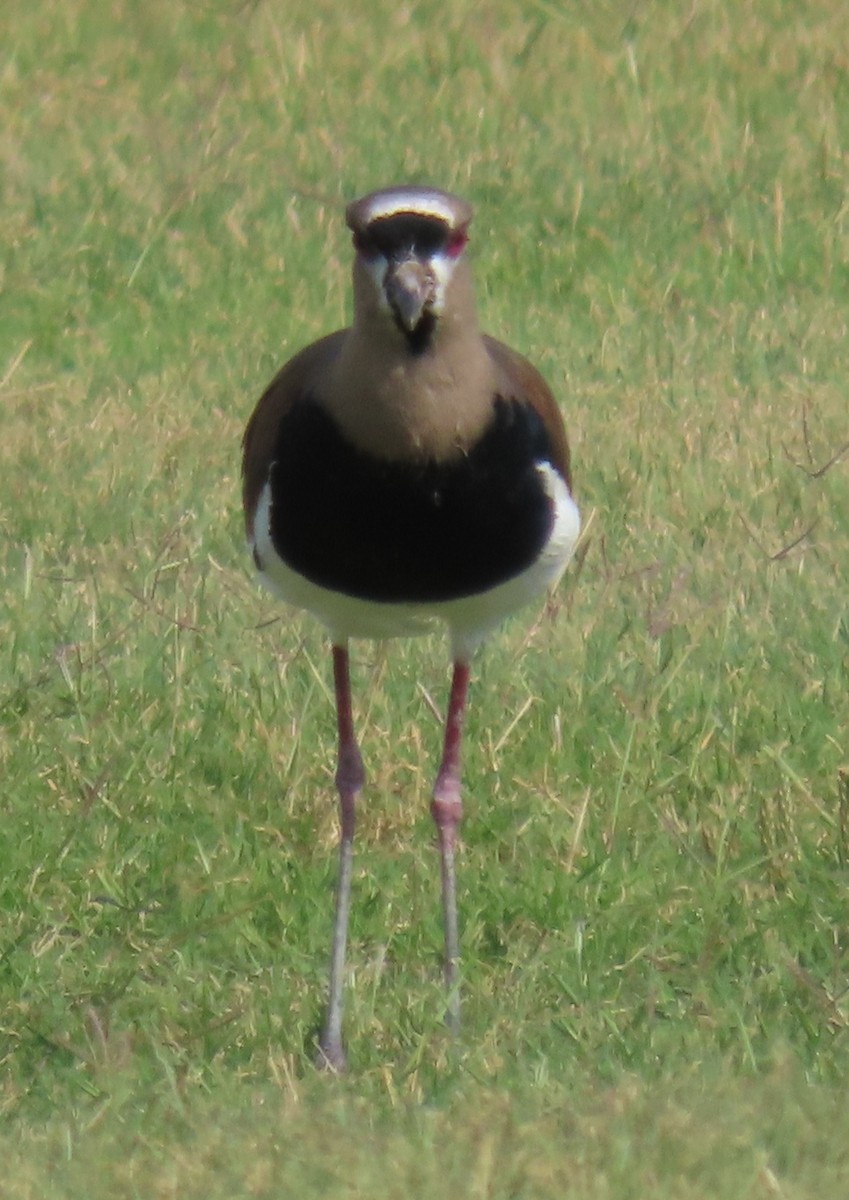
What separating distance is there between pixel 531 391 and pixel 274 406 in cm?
51

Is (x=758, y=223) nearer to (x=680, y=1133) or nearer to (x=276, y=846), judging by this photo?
(x=276, y=846)

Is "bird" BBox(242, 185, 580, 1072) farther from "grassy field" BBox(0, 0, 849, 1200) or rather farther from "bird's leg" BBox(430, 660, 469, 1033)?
"grassy field" BBox(0, 0, 849, 1200)

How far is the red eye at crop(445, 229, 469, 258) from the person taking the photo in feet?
12.8

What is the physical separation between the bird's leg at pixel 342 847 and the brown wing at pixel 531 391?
0.60 m

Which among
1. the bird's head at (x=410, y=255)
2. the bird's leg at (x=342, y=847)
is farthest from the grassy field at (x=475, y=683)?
the bird's head at (x=410, y=255)

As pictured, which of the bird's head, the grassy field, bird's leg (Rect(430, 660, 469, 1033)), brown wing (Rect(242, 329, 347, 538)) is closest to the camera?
the grassy field

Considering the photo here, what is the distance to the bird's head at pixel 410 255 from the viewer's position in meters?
3.85

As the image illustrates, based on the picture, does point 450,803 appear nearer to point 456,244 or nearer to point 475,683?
point 475,683

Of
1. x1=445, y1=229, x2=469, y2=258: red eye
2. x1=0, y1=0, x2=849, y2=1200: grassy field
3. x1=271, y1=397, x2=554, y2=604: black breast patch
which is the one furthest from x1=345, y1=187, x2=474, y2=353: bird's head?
x1=0, y1=0, x2=849, y2=1200: grassy field

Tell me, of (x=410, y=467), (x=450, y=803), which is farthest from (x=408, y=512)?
(x=450, y=803)

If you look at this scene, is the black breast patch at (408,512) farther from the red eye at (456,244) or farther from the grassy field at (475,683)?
the grassy field at (475,683)

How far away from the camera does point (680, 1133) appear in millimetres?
3262

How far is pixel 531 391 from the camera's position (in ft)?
14.5

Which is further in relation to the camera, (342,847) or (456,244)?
(342,847)
